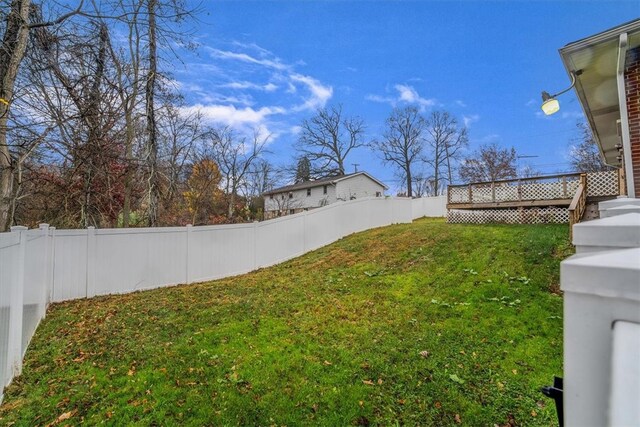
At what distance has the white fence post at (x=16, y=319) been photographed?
3.32 meters

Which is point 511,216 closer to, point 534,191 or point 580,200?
point 534,191

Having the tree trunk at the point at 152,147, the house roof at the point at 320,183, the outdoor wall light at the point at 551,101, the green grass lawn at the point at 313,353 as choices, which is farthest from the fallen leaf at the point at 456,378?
the house roof at the point at 320,183

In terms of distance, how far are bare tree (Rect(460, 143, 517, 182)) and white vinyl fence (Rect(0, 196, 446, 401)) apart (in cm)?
2275

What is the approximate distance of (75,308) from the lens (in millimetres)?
5746

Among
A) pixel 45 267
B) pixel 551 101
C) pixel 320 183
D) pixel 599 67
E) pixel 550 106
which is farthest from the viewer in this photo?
pixel 320 183

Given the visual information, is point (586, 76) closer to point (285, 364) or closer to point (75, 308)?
point (285, 364)

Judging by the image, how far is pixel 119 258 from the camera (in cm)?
689

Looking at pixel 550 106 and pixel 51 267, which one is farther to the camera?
pixel 550 106

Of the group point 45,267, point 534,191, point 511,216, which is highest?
point 534,191

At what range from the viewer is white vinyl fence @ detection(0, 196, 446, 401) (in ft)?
11.2

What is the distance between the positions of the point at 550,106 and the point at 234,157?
19.9 metres

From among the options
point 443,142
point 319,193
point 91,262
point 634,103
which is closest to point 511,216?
point 634,103

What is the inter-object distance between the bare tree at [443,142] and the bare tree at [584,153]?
10805 millimetres

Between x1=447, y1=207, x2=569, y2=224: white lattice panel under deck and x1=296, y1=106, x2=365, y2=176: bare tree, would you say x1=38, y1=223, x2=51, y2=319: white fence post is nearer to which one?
x1=447, y1=207, x2=569, y2=224: white lattice panel under deck
